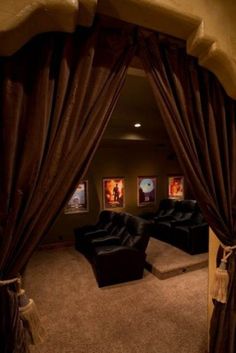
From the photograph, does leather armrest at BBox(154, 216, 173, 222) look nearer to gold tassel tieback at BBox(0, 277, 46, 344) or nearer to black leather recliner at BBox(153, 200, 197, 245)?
black leather recliner at BBox(153, 200, 197, 245)

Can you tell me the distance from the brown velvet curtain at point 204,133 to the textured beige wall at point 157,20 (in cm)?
12

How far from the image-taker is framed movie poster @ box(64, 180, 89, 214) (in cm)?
623

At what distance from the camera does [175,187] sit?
784 cm

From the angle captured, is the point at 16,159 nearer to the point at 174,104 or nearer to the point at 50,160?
the point at 50,160

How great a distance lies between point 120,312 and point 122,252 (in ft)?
3.13

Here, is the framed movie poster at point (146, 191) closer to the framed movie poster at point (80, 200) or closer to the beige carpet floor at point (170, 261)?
the framed movie poster at point (80, 200)

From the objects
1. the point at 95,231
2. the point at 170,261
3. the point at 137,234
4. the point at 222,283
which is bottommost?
the point at 170,261

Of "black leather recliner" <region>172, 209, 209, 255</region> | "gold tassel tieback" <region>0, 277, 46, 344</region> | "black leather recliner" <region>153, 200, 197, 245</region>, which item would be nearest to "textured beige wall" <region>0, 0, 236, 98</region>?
"gold tassel tieback" <region>0, 277, 46, 344</region>

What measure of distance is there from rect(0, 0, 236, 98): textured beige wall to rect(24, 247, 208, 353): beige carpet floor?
2704mm

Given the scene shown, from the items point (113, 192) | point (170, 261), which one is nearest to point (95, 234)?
point (170, 261)

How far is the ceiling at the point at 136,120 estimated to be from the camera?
187 inches

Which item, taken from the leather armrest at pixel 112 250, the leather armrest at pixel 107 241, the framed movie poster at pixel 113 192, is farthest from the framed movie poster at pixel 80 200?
the leather armrest at pixel 112 250

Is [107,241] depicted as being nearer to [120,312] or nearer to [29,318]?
[120,312]

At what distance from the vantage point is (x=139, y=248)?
159 inches
